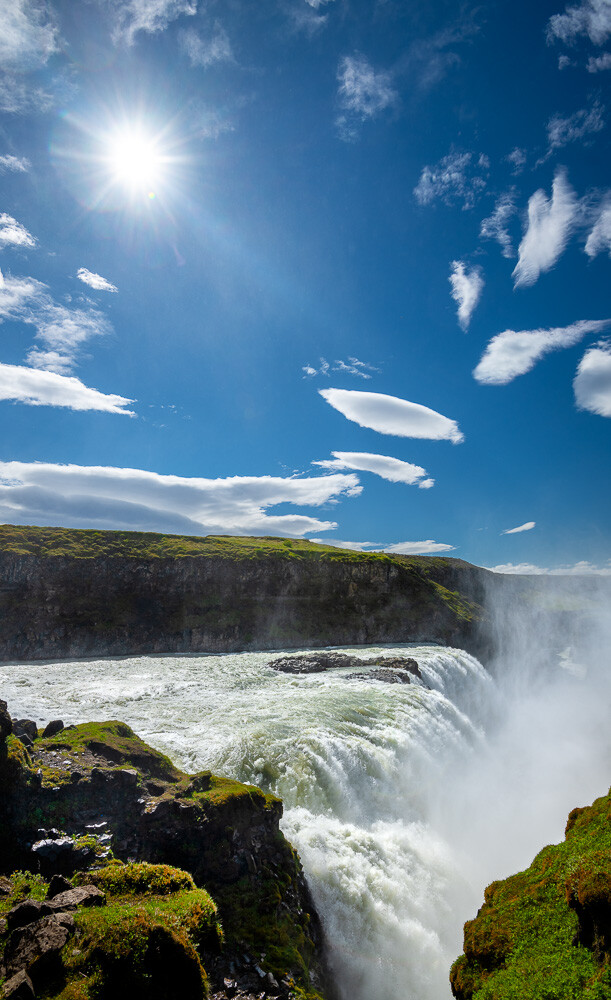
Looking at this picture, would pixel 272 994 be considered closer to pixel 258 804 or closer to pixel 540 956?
pixel 258 804

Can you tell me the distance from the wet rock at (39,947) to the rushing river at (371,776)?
8817mm

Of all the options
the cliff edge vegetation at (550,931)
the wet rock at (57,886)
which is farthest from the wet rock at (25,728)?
the cliff edge vegetation at (550,931)

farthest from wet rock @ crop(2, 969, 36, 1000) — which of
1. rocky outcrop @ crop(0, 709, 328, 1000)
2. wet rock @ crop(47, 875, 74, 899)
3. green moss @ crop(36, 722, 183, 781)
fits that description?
green moss @ crop(36, 722, 183, 781)

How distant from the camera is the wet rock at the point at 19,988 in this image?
516 centimetres

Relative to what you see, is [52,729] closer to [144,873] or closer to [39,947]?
[144,873]

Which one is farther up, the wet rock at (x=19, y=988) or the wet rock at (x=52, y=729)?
the wet rock at (x=19, y=988)

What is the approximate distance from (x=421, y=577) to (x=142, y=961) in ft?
280

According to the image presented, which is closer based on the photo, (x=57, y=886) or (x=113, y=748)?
(x=57, y=886)

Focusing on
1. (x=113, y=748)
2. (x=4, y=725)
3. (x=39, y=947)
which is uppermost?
(x=4, y=725)

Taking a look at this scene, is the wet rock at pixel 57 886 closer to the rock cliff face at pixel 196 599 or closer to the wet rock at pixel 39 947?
the wet rock at pixel 39 947

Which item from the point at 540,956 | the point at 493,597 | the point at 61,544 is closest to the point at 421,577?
the point at 493,597

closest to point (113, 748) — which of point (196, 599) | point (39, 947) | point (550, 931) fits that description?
point (39, 947)

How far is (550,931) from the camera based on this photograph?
696 centimetres

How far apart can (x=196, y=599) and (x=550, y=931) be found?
65.8 meters
